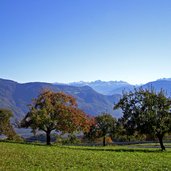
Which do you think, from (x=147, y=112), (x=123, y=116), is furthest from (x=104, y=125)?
(x=147, y=112)

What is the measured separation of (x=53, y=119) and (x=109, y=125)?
45457 millimetres

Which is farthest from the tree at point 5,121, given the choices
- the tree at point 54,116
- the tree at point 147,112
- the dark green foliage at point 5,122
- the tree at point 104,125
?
the tree at point 147,112

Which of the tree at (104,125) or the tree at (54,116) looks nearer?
the tree at (54,116)

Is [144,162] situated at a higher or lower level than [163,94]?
lower

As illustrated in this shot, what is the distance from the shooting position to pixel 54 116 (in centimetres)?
6788

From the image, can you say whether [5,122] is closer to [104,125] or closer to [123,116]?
[104,125]

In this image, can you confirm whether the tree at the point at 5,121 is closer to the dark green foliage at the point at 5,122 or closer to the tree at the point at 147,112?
the dark green foliage at the point at 5,122

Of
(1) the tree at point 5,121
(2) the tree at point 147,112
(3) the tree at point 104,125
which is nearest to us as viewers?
(2) the tree at point 147,112

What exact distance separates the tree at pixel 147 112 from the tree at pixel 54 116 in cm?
829

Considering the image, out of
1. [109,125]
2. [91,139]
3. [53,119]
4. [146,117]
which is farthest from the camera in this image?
[91,139]

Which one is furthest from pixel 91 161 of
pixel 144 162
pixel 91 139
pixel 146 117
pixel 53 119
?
pixel 91 139

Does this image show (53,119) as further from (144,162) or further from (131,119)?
(144,162)

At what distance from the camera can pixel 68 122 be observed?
6806 cm

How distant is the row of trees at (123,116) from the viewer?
202 feet
